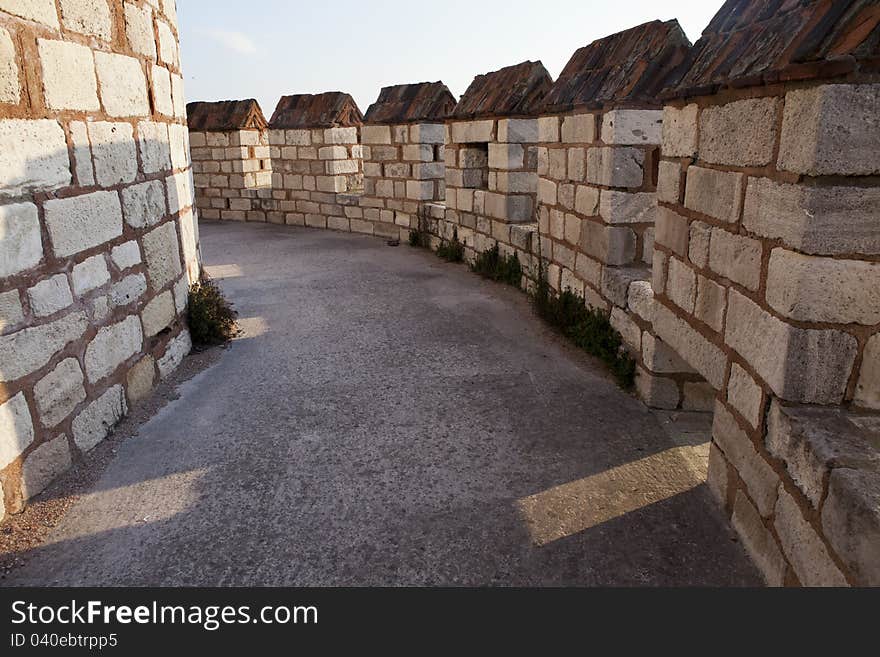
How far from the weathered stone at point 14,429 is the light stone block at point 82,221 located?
81 cm

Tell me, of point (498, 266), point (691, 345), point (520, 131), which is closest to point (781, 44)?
point (691, 345)

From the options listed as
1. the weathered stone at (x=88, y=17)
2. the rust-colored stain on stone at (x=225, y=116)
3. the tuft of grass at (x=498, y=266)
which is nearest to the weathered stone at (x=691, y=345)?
the tuft of grass at (x=498, y=266)

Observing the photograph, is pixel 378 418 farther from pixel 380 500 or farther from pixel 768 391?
pixel 768 391

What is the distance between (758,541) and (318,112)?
1122cm

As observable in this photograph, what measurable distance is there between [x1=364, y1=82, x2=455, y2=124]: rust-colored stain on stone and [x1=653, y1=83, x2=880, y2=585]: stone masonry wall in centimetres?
712

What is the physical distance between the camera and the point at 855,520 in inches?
72.6

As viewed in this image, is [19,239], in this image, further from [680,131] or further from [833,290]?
[833,290]

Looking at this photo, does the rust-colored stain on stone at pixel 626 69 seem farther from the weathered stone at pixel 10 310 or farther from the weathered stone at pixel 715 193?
the weathered stone at pixel 10 310

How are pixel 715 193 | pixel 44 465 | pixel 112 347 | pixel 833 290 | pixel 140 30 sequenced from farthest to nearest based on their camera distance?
1. pixel 140 30
2. pixel 112 347
3. pixel 44 465
4. pixel 715 193
5. pixel 833 290

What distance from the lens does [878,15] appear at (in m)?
1.97

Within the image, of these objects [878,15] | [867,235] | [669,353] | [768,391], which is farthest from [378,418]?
[878,15]

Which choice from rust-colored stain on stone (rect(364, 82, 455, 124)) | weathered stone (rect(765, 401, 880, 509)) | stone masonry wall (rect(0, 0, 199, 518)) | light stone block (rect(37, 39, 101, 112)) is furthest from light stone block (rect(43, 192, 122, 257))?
rust-colored stain on stone (rect(364, 82, 455, 124))

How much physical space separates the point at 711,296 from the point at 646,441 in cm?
101

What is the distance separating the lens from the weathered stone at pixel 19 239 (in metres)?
2.87
